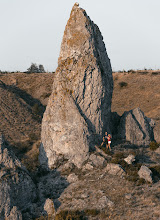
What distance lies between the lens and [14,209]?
46.8 ft

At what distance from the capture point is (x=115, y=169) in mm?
18453

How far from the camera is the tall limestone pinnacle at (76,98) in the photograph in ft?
70.9

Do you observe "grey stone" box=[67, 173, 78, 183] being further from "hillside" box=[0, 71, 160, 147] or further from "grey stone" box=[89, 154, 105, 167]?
"hillside" box=[0, 71, 160, 147]

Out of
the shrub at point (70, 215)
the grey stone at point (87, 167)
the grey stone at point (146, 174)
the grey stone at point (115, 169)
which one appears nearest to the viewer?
the shrub at point (70, 215)

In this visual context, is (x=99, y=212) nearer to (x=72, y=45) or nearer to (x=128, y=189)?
(x=128, y=189)

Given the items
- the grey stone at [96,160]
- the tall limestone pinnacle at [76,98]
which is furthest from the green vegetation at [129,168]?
the tall limestone pinnacle at [76,98]

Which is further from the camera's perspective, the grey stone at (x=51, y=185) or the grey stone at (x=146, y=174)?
the grey stone at (x=51, y=185)

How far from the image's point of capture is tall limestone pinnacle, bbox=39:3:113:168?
21625 mm

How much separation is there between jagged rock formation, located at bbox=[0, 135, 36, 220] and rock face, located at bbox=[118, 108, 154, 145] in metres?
12.8

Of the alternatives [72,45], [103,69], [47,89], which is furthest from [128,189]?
[47,89]

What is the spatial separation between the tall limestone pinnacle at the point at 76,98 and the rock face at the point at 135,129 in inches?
159

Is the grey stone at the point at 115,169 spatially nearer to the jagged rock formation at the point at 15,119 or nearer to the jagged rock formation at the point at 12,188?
the jagged rock formation at the point at 12,188

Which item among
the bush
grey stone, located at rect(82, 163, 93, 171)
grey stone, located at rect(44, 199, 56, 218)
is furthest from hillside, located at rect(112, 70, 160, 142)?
grey stone, located at rect(44, 199, 56, 218)

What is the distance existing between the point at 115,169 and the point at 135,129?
871 centimetres
